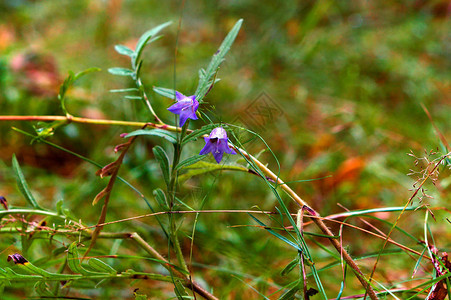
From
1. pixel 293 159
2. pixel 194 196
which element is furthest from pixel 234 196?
pixel 194 196

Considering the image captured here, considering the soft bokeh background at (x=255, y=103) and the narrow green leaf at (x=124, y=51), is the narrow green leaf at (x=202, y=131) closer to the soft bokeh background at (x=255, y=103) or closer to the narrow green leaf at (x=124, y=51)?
the soft bokeh background at (x=255, y=103)

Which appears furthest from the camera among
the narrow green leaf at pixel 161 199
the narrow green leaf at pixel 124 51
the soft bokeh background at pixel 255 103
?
the soft bokeh background at pixel 255 103

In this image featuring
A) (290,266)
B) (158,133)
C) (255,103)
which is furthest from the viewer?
(255,103)

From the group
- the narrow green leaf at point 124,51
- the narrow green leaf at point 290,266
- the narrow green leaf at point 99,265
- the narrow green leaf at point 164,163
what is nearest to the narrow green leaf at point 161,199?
the narrow green leaf at point 164,163

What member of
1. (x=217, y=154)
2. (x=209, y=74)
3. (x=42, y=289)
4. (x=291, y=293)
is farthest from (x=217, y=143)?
(x=42, y=289)

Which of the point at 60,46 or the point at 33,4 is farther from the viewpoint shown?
the point at 33,4

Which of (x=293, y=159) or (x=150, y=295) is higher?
(x=150, y=295)

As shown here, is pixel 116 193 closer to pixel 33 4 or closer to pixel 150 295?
pixel 150 295

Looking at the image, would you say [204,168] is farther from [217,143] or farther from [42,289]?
[42,289]

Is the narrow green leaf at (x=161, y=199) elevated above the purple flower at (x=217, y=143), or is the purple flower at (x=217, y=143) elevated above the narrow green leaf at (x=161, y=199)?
the purple flower at (x=217, y=143)
